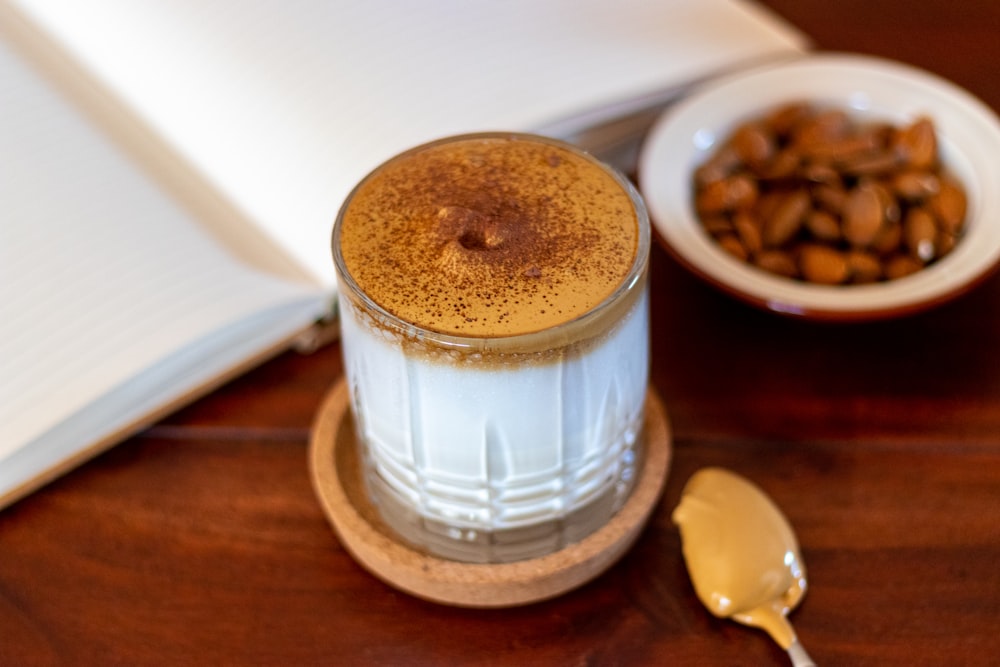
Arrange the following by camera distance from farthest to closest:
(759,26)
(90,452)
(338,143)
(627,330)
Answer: (759,26) → (338,143) → (90,452) → (627,330)

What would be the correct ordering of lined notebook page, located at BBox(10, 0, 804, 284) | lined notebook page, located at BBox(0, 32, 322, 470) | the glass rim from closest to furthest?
the glass rim, lined notebook page, located at BBox(0, 32, 322, 470), lined notebook page, located at BBox(10, 0, 804, 284)

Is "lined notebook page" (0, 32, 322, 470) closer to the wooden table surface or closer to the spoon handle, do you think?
the wooden table surface

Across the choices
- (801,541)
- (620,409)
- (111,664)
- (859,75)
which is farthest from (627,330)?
(859,75)

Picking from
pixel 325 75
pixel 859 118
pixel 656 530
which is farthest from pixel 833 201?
pixel 325 75

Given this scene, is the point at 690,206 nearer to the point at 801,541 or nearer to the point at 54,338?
the point at 801,541

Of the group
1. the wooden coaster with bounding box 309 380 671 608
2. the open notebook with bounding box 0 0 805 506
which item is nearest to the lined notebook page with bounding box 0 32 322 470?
Result: the open notebook with bounding box 0 0 805 506

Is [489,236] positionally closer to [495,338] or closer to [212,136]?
[495,338]
